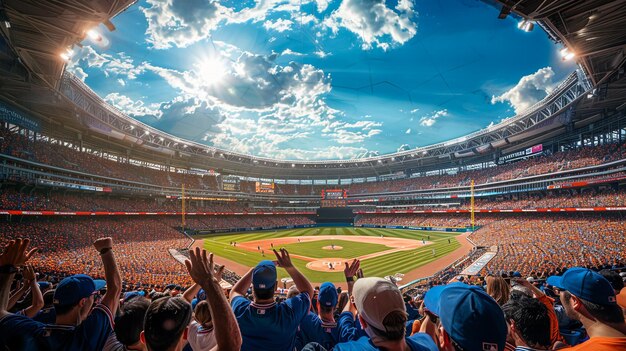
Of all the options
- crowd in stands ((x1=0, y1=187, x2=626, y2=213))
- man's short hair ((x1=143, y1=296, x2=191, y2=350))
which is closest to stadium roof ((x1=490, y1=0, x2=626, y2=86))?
man's short hair ((x1=143, y1=296, x2=191, y2=350))

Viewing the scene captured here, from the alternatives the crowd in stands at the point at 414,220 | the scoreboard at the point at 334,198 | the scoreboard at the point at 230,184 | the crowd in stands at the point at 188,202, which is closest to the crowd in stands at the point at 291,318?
the crowd in stands at the point at 188,202

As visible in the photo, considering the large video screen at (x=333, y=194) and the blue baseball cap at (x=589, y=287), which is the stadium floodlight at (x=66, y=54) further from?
the large video screen at (x=333, y=194)

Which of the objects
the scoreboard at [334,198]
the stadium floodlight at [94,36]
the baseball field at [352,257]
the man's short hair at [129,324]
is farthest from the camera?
the scoreboard at [334,198]

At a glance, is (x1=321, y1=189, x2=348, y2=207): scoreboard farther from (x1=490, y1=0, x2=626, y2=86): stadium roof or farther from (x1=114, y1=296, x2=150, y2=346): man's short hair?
(x1=114, y1=296, x2=150, y2=346): man's short hair

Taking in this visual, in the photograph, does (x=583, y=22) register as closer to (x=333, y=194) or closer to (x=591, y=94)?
(x=591, y=94)

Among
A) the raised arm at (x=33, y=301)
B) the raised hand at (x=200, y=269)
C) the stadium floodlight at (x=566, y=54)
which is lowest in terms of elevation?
the raised arm at (x=33, y=301)

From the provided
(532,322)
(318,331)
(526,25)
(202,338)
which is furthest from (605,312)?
(526,25)
